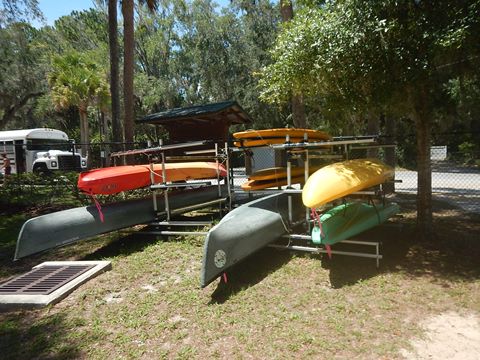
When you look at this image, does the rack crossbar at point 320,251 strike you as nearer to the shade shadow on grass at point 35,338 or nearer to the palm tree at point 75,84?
the shade shadow on grass at point 35,338

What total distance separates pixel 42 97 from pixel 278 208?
2456cm

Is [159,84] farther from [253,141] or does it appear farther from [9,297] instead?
[9,297]

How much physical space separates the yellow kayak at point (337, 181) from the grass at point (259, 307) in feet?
3.34

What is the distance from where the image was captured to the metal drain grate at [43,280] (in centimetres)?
459

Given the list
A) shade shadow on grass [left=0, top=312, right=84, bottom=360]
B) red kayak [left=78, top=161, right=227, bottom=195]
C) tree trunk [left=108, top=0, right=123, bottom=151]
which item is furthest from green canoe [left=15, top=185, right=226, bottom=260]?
tree trunk [left=108, top=0, right=123, bottom=151]

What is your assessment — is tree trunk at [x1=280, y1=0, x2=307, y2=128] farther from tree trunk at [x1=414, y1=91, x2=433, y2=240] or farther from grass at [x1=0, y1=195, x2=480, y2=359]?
grass at [x1=0, y1=195, x2=480, y2=359]

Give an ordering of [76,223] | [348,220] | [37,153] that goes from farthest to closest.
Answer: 1. [37,153]
2. [76,223]
3. [348,220]

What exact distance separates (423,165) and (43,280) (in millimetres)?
6032

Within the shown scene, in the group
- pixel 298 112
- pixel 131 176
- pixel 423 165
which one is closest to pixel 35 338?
pixel 131 176

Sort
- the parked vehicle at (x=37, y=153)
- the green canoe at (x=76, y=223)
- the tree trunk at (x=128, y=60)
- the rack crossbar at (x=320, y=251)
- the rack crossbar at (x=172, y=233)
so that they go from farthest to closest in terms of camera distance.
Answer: the parked vehicle at (x=37, y=153)
the tree trunk at (x=128, y=60)
the rack crossbar at (x=172, y=233)
the green canoe at (x=76, y=223)
the rack crossbar at (x=320, y=251)

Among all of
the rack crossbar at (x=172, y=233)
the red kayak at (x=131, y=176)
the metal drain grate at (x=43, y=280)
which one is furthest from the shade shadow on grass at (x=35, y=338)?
the rack crossbar at (x=172, y=233)

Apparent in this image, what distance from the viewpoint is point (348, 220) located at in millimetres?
5582

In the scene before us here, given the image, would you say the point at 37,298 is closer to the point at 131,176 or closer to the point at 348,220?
the point at 131,176

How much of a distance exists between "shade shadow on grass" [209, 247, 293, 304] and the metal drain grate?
6.96ft
